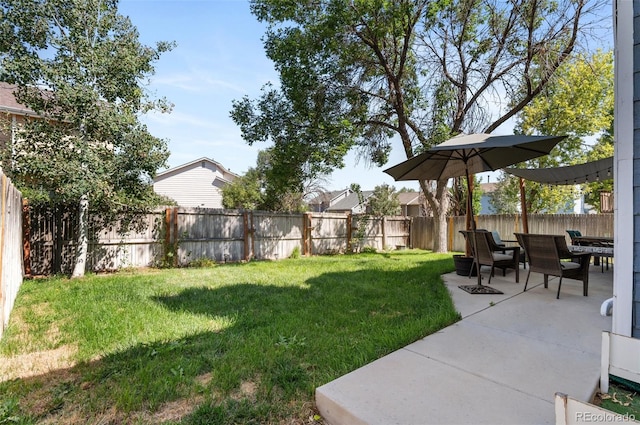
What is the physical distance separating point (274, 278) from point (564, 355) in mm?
4948

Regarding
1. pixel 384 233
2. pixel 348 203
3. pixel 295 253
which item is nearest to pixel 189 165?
pixel 295 253

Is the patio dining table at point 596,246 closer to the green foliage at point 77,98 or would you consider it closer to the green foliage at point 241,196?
the green foliage at point 77,98

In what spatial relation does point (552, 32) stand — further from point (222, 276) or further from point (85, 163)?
point (85, 163)

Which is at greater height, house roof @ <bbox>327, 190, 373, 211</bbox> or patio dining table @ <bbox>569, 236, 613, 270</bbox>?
house roof @ <bbox>327, 190, 373, 211</bbox>

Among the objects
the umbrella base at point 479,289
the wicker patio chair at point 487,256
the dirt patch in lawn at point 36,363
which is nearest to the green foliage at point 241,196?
the wicker patio chair at point 487,256

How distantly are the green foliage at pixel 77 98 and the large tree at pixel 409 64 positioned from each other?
3.82 m

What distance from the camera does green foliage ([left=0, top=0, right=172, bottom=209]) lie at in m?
5.96

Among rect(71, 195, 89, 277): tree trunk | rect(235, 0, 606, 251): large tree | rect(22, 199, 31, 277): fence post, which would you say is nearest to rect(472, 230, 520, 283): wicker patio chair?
rect(235, 0, 606, 251): large tree

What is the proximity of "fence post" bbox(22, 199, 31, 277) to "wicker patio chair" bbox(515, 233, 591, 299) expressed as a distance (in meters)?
9.12

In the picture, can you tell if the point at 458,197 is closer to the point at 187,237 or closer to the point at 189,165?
the point at 187,237

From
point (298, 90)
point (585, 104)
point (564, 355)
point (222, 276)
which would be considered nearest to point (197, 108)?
point (298, 90)

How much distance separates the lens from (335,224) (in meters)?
11.9

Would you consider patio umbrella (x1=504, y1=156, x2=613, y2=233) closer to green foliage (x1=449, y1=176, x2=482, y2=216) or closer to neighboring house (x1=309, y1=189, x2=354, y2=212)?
green foliage (x1=449, y1=176, x2=482, y2=216)

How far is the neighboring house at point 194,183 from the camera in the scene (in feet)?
66.8
